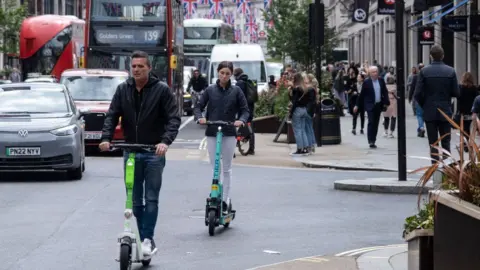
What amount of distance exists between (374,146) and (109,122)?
16472 millimetres

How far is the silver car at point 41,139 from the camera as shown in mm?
17719

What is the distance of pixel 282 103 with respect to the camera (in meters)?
30.0

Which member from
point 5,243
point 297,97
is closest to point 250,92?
point 297,97

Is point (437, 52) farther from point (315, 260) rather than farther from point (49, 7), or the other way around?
point (49, 7)

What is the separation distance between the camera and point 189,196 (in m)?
15.6

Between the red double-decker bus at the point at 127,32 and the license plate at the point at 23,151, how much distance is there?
1533cm

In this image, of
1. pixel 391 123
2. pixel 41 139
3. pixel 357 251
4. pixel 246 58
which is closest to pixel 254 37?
pixel 246 58

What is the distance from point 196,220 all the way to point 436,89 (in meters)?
5.31

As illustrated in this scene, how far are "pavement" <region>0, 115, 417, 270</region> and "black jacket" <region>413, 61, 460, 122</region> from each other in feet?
5.66

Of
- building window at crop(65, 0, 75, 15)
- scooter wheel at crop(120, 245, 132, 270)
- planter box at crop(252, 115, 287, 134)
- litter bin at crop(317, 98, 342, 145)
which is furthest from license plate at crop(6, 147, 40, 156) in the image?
building window at crop(65, 0, 75, 15)

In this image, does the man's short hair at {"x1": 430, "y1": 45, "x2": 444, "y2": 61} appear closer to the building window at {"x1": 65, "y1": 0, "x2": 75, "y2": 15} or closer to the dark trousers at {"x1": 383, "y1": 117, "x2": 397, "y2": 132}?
the dark trousers at {"x1": 383, "y1": 117, "x2": 397, "y2": 132}

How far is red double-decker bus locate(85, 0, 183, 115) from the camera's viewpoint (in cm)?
3278

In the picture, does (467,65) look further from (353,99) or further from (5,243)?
(5,243)

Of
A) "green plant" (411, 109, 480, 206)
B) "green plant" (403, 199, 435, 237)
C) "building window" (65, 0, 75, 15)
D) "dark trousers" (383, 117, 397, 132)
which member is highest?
"building window" (65, 0, 75, 15)
